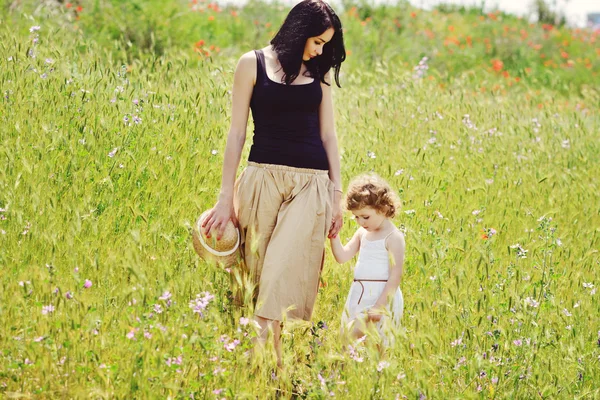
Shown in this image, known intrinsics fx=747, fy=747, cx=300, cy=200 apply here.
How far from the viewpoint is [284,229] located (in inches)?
129

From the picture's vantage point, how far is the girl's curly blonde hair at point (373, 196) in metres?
3.48

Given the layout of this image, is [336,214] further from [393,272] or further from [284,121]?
[284,121]

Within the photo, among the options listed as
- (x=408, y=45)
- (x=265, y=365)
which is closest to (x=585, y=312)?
(x=265, y=365)

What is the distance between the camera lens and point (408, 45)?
12906 mm

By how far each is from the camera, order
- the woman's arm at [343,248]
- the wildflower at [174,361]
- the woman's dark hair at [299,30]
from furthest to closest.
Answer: the woman's arm at [343,248] → the woman's dark hair at [299,30] → the wildflower at [174,361]

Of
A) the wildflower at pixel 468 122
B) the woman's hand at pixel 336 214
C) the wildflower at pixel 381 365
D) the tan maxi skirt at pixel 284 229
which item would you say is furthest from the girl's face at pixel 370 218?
the wildflower at pixel 468 122

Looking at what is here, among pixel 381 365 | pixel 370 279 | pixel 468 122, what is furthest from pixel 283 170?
pixel 468 122

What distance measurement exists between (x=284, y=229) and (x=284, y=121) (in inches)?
18.6

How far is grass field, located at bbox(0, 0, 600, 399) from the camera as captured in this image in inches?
108

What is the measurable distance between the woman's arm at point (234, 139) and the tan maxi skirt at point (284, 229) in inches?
3.6

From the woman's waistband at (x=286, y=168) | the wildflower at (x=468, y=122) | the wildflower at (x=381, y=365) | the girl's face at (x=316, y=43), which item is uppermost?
the girl's face at (x=316, y=43)

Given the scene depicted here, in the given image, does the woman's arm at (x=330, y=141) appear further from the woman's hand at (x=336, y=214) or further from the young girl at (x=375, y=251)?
the young girl at (x=375, y=251)

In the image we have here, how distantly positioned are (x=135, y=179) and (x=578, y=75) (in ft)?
39.4

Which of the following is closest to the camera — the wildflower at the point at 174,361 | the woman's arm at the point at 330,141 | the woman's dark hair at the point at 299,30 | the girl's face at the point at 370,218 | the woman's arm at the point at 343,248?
the wildflower at the point at 174,361
